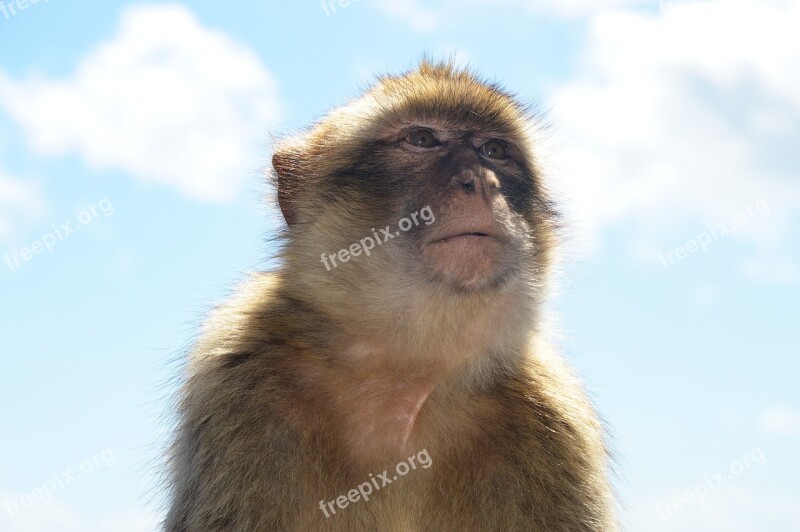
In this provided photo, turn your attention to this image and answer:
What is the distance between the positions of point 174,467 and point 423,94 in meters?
1.88

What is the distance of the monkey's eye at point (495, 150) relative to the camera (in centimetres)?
425

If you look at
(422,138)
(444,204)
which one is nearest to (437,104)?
(422,138)

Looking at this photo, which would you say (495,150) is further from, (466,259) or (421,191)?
(466,259)

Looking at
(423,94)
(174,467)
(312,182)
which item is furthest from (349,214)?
(174,467)

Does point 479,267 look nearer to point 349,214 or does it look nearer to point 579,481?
point 349,214

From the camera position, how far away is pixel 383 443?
3814 mm

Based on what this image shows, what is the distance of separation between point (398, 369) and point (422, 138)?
96 cm

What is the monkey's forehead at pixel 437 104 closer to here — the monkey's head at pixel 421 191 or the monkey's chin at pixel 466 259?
the monkey's head at pixel 421 191

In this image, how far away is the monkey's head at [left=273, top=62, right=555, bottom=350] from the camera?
3.64m

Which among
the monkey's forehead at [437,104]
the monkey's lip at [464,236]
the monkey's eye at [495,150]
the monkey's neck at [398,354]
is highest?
the monkey's forehead at [437,104]

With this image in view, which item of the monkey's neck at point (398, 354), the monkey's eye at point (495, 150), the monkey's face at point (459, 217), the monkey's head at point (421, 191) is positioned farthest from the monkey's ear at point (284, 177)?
the monkey's eye at point (495, 150)

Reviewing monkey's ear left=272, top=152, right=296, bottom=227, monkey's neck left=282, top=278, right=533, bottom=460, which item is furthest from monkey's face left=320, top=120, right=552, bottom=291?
monkey's ear left=272, top=152, right=296, bottom=227

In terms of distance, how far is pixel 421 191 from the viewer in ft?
12.3

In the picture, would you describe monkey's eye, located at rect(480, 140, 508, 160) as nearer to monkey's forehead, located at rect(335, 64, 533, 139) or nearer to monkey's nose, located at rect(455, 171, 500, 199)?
monkey's forehead, located at rect(335, 64, 533, 139)
